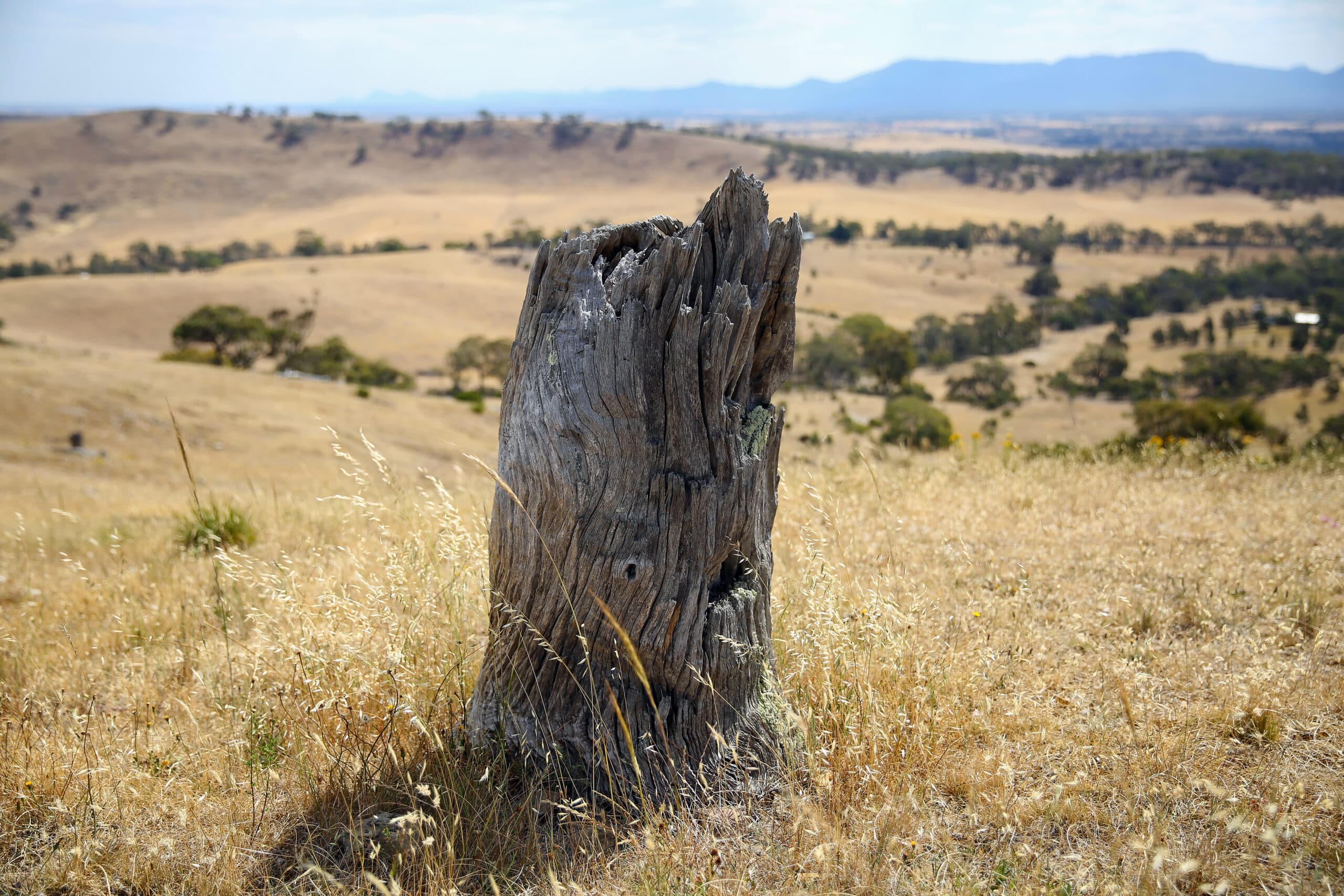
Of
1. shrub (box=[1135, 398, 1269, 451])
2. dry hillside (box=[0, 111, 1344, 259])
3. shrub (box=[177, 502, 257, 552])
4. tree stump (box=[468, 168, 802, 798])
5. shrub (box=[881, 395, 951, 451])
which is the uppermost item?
dry hillside (box=[0, 111, 1344, 259])

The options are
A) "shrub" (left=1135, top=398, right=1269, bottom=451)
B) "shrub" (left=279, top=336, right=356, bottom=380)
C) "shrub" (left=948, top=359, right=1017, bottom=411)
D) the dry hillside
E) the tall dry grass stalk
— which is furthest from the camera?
the dry hillside

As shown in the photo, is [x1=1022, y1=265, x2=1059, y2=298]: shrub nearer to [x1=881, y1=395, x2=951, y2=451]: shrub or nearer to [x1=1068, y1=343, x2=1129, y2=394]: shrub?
[x1=1068, y1=343, x2=1129, y2=394]: shrub

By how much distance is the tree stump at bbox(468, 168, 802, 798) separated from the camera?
8.53ft

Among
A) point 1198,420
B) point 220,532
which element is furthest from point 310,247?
point 220,532

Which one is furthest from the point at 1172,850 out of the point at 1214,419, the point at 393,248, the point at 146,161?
the point at 146,161

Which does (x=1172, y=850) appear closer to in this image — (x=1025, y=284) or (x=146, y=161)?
(x=1025, y=284)

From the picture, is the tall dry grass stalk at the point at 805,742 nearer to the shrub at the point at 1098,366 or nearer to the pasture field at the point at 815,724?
the pasture field at the point at 815,724

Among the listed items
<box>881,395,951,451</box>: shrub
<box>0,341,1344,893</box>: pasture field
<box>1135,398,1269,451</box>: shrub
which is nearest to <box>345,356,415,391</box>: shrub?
<box>881,395,951,451</box>: shrub

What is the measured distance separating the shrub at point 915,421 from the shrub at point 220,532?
1619 centimetres

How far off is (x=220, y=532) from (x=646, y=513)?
13.5 ft

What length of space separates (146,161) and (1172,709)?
475 feet

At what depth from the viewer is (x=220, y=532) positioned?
552 centimetres

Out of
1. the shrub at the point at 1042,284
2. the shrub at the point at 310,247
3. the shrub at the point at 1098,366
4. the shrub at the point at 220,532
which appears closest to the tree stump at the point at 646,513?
→ the shrub at the point at 220,532

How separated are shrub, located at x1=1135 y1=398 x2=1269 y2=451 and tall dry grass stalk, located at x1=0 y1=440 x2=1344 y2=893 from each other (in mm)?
12001
